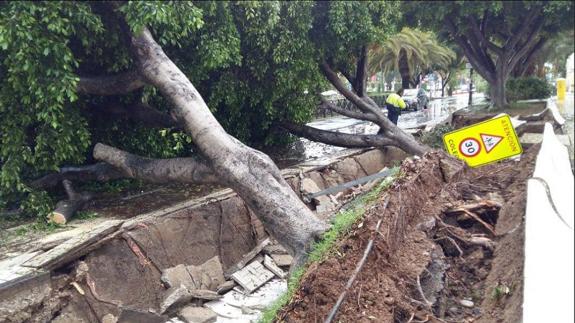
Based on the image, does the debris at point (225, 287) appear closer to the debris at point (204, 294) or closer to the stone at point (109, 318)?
the debris at point (204, 294)

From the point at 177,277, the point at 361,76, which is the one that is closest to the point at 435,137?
the point at 361,76

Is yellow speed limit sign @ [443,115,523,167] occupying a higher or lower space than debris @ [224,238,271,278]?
higher

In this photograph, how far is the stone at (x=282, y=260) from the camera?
774 centimetres

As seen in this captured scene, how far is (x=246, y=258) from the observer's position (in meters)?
7.70

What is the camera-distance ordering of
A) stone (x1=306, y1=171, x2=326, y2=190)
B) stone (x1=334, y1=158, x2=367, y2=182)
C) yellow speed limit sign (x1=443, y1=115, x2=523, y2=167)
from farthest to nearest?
stone (x1=334, y1=158, x2=367, y2=182) < stone (x1=306, y1=171, x2=326, y2=190) < yellow speed limit sign (x1=443, y1=115, x2=523, y2=167)

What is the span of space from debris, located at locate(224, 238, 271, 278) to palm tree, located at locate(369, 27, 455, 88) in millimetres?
21293

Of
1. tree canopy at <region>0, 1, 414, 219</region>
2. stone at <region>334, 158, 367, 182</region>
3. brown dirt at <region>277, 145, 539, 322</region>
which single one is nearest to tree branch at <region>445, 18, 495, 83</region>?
tree canopy at <region>0, 1, 414, 219</region>

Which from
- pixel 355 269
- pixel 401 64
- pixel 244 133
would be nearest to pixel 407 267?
pixel 355 269

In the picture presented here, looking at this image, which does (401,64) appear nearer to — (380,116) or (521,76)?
(521,76)

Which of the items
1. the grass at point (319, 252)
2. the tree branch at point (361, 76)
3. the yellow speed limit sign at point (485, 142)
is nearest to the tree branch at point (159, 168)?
the grass at point (319, 252)

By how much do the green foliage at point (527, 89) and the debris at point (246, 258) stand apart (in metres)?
18.6

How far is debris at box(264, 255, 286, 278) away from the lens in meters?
7.48

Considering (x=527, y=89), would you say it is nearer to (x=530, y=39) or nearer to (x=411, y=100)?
(x=530, y=39)

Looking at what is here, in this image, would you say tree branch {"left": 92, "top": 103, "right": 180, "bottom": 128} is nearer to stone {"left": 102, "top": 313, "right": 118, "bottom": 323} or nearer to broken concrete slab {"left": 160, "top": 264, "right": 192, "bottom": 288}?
broken concrete slab {"left": 160, "top": 264, "right": 192, "bottom": 288}
